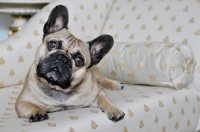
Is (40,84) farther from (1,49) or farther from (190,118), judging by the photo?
(190,118)

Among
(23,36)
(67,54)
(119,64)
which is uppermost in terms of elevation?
(67,54)

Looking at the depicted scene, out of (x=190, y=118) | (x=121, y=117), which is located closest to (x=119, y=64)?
(x=190, y=118)

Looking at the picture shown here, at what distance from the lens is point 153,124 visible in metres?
1.29

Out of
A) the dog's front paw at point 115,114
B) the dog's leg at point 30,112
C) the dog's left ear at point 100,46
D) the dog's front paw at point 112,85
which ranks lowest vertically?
the dog's front paw at point 112,85

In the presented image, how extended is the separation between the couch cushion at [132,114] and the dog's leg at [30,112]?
20 millimetres

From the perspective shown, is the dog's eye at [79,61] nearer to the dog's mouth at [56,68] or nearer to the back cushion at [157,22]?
the dog's mouth at [56,68]

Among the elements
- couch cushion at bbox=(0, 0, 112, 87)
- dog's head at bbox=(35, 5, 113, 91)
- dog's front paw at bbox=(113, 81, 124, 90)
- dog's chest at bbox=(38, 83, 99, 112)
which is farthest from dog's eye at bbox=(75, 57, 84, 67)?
couch cushion at bbox=(0, 0, 112, 87)

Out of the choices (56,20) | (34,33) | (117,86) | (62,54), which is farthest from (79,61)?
(34,33)

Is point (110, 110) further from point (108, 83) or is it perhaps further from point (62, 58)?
point (108, 83)

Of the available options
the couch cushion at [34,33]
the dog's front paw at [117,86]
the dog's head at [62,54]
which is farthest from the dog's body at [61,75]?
the couch cushion at [34,33]

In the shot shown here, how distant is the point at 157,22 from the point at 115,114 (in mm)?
721

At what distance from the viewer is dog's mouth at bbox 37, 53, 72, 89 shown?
107 cm

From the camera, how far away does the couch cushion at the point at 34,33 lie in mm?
1541

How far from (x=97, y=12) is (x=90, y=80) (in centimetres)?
76
